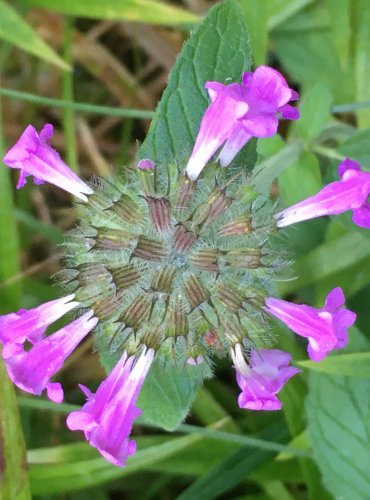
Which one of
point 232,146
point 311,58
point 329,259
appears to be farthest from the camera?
point 311,58

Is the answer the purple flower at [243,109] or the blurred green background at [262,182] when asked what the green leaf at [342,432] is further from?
the purple flower at [243,109]

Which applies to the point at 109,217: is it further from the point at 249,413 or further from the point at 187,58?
the point at 249,413

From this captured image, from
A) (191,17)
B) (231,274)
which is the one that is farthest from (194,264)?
(191,17)

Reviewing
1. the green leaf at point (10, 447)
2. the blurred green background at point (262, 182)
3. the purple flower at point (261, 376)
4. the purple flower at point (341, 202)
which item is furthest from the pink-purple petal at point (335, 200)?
the green leaf at point (10, 447)

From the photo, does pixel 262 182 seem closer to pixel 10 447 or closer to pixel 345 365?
pixel 345 365

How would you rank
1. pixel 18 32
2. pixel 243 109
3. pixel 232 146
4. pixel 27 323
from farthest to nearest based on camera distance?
1. pixel 18 32
2. pixel 232 146
3. pixel 27 323
4. pixel 243 109

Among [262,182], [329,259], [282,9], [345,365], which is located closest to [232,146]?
[262,182]
